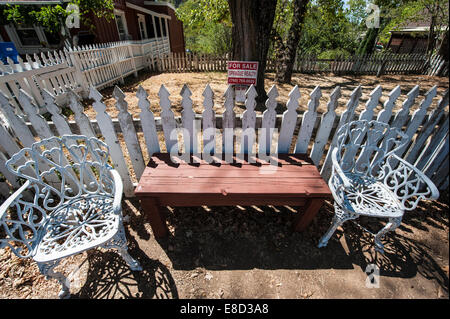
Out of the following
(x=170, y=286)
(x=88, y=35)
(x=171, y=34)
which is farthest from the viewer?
(x=171, y=34)

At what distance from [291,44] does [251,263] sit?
7.72 metres

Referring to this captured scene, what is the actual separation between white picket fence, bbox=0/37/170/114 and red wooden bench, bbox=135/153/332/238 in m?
1.93

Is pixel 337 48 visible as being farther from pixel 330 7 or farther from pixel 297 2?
pixel 297 2

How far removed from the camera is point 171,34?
58.1ft

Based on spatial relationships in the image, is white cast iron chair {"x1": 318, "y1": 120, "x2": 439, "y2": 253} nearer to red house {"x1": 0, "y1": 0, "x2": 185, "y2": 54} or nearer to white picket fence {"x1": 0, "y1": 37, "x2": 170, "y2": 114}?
white picket fence {"x1": 0, "y1": 37, "x2": 170, "y2": 114}

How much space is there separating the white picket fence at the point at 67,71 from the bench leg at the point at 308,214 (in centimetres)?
334

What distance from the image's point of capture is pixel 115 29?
11.2 meters

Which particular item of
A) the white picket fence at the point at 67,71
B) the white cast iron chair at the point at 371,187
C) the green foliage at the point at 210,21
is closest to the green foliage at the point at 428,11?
the green foliage at the point at 210,21

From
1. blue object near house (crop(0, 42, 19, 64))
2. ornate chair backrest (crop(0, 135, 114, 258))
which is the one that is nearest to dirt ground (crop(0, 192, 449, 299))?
ornate chair backrest (crop(0, 135, 114, 258))

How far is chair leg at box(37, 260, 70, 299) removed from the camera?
150 centimetres

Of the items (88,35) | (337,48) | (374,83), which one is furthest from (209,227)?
(337,48)

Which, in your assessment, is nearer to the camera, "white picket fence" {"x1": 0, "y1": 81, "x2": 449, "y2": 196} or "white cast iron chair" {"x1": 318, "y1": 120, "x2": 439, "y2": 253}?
"white cast iron chair" {"x1": 318, "y1": 120, "x2": 439, "y2": 253}
